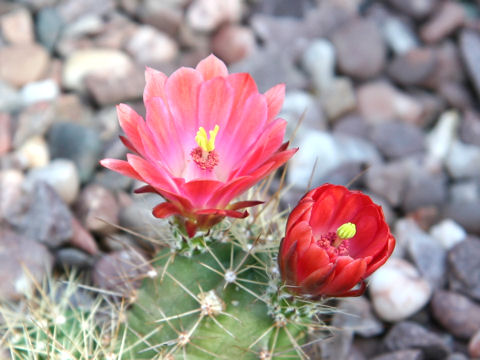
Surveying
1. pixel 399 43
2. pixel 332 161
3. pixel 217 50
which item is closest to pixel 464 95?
pixel 399 43

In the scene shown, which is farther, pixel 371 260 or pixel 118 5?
pixel 118 5

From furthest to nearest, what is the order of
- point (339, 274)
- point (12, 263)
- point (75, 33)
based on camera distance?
point (75, 33) → point (12, 263) → point (339, 274)

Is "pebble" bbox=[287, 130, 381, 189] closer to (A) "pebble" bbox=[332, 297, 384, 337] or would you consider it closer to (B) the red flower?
(A) "pebble" bbox=[332, 297, 384, 337]

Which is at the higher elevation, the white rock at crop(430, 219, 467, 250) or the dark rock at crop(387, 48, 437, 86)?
the dark rock at crop(387, 48, 437, 86)

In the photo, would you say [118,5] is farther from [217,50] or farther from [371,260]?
[371,260]

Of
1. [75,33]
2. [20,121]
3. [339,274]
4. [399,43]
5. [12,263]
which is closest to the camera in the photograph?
[339,274]

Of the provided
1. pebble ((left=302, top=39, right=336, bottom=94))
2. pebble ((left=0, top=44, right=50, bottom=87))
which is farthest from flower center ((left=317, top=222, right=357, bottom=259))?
pebble ((left=0, top=44, right=50, bottom=87))

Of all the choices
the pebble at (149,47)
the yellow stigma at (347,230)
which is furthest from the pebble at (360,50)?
the yellow stigma at (347,230)
